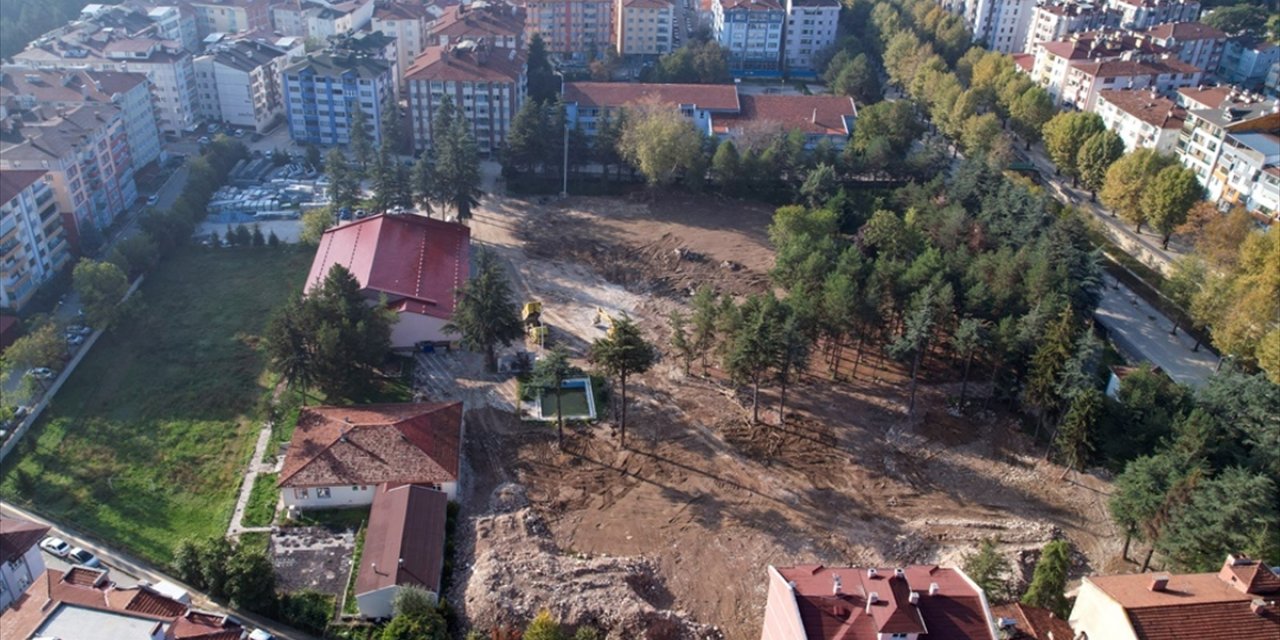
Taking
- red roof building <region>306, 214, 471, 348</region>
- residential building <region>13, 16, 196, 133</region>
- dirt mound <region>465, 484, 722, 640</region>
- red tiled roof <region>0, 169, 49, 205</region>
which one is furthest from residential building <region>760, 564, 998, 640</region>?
residential building <region>13, 16, 196, 133</region>

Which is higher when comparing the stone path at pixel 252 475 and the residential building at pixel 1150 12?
the residential building at pixel 1150 12

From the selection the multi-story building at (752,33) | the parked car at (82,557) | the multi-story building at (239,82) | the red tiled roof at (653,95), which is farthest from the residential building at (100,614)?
the multi-story building at (752,33)

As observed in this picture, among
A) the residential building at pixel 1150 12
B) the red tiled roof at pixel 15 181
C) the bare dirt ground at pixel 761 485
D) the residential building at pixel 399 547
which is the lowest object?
the bare dirt ground at pixel 761 485

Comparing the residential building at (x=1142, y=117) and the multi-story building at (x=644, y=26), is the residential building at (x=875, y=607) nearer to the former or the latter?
the residential building at (x=1142, y=117)

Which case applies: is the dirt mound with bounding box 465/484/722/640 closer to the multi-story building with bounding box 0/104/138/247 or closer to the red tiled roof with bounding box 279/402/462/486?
the red tiled roof with bounding box 279/402/462/486

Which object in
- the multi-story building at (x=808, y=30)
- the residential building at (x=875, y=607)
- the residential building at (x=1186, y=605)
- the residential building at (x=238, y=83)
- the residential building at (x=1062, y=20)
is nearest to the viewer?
the residential building at (x=875, y=607)

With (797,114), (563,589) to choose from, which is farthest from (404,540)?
(797,114)
